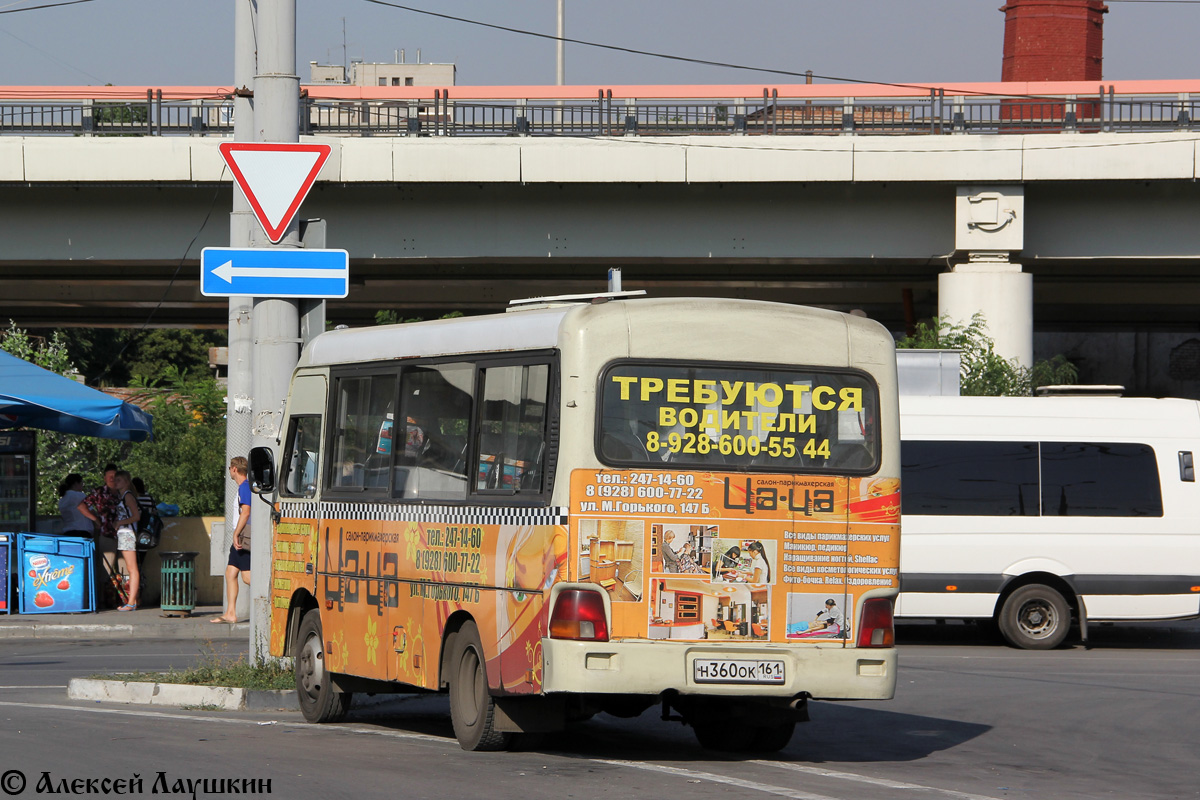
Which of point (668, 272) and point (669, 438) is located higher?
point (668, 272)

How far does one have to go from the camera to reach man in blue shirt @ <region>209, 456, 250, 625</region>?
650 inches

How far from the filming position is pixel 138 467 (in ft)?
82.8

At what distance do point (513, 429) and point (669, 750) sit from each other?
235 cm

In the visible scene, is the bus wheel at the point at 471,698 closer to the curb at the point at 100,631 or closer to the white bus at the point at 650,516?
the white bus at the point at 650,516

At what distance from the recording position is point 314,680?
34.5 feet

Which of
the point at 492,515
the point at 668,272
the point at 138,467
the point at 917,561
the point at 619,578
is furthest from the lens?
the point at 668,272

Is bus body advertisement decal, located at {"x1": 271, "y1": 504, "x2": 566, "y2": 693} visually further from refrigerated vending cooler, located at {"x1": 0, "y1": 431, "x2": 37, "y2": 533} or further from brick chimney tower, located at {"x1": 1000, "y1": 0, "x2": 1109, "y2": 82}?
brick chimney tower, located at {"x1": 1000, "y1": 0, "x2": 1109, "y2": 82}

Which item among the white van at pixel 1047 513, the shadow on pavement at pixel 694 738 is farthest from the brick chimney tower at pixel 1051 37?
the shadow on pavement at pixel 694 738

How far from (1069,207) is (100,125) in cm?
1672

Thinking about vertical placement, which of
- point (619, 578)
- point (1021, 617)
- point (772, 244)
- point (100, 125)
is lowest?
point (1021, 617)

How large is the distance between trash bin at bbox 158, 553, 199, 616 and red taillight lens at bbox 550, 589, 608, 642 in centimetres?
1157

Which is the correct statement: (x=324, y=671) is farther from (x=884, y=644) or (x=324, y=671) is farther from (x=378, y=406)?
(x=884, y=644)

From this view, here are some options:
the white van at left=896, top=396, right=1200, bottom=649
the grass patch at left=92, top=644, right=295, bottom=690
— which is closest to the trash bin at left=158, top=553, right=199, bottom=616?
the grass patch at left=92, top=644, right=295, bottom=690

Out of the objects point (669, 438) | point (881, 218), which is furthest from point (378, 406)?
point (881, 218)
